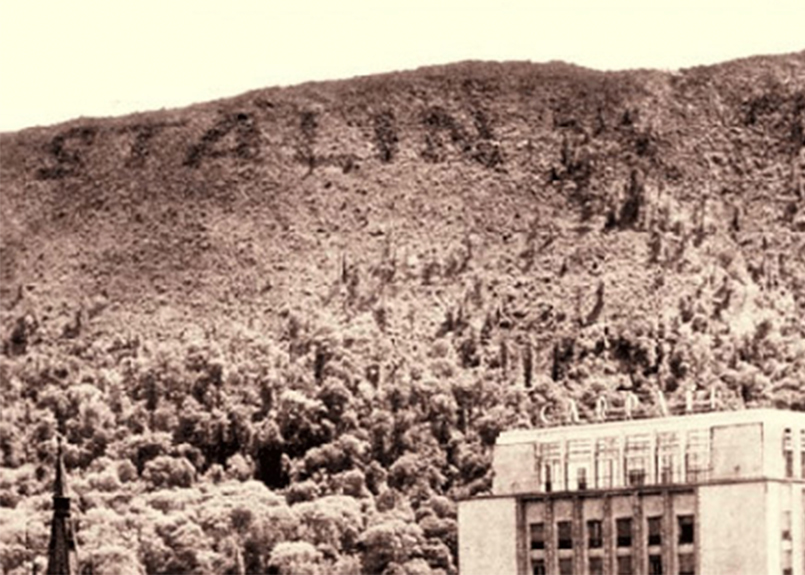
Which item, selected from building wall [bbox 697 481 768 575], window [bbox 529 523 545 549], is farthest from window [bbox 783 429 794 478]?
window [bbox 529 523 545 549]

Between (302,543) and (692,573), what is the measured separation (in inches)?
3240

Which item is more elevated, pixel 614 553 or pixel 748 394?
pixel 748 394

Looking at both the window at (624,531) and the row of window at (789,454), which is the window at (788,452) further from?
the window at (624,531)

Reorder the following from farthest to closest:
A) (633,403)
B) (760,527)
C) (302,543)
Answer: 1. (302,543)
2. (633,403)
3. (760,527)

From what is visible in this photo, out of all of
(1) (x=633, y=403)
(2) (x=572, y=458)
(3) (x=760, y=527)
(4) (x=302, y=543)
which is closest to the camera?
(3) (x=760, y=527)

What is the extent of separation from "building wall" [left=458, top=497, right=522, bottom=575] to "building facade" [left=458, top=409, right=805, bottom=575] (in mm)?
37

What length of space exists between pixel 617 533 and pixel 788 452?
23.3 feet

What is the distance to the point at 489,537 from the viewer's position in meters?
114

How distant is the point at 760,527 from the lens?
106 metres

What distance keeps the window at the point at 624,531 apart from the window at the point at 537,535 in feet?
11.1

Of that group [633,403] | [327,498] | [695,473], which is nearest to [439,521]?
[327,498]

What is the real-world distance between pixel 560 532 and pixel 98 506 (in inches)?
3524

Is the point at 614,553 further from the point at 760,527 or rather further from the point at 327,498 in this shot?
the point at 327,498

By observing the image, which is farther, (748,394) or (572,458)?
(748,394)
